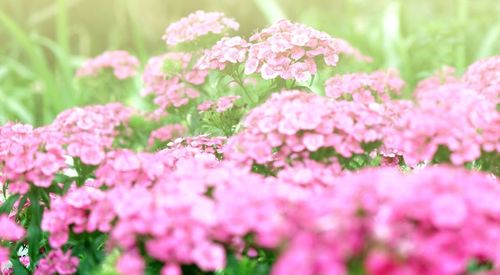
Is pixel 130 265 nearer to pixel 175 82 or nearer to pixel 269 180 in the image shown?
pixel 269 180

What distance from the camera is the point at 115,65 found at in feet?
14.2

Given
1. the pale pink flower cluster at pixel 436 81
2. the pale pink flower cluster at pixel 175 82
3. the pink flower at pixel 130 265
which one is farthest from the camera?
the pale pink flower cluster at pixel 436 81

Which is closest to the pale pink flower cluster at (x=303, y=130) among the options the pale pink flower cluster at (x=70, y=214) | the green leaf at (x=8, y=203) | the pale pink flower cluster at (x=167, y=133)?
the pale pink flower cluster at (x=70, y=214)

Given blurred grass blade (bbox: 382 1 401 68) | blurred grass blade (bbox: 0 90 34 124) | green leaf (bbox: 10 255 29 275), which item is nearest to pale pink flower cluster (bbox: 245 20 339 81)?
green leaf (bbox: 10 255 29 275)

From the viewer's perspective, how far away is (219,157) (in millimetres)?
2963

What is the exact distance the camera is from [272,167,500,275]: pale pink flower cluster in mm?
1465

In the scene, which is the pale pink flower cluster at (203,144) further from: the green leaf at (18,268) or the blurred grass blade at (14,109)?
the blurred grass blade at (14,109)

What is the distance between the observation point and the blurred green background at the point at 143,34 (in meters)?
6.04

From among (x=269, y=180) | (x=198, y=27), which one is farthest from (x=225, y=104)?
(x=269, y=180)

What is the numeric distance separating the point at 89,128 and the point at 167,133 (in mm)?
765

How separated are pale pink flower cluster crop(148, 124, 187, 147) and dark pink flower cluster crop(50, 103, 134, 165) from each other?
229 mm

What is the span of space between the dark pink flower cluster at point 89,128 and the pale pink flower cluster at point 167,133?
0.23 metres

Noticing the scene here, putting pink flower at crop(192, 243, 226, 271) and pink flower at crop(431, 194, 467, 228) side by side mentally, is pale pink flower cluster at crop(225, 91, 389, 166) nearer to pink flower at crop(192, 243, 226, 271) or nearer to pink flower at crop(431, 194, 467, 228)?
pink flower at crop(192, 243, 226, 271)

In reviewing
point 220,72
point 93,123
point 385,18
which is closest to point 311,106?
point 220,72
